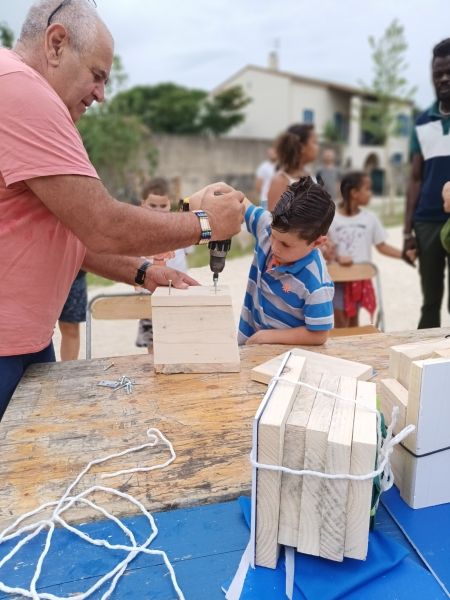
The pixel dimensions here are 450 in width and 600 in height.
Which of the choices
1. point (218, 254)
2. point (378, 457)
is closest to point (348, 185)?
point (218, 254)

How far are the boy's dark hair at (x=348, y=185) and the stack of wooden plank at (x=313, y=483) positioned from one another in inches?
141

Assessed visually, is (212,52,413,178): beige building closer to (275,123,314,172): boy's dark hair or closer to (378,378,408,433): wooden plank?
(275,123,314,172): boy's dark hair

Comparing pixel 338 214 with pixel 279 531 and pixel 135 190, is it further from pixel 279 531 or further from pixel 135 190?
pixel 135 190

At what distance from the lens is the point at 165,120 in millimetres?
37469

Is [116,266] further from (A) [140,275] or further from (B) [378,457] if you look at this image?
(B) [378,457]

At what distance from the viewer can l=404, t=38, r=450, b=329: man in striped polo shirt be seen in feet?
11.2

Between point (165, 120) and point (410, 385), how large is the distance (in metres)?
38.7

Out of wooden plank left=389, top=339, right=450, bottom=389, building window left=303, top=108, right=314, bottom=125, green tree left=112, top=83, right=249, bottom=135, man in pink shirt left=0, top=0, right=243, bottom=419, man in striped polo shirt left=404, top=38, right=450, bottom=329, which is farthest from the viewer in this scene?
green tree left=112, top=83, right=249, bottom=135

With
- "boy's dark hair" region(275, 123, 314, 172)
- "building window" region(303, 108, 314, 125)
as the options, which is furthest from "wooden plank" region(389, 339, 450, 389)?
"building window" region(303, 108, 314, 125)

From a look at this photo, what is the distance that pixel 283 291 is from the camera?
2340 mm

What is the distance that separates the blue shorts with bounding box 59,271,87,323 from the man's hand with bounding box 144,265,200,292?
1759 mm

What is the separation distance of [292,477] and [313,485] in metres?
0.04

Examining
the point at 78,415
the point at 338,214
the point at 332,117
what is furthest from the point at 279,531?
the point at 332,117

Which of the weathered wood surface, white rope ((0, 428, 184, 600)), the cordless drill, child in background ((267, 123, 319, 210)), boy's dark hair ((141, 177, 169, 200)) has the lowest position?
white rope ((0, 428, 184, 600))
